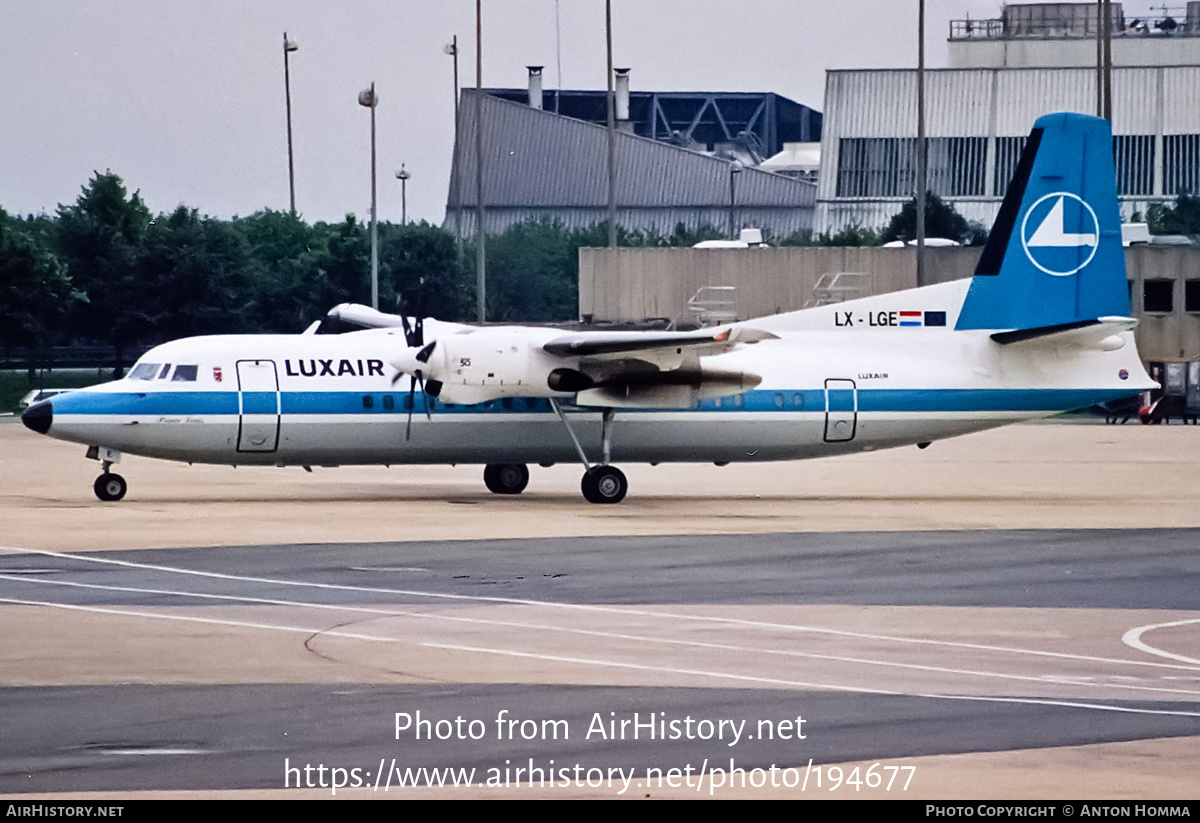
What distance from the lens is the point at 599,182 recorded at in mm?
106062

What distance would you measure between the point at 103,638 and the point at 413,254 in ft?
201

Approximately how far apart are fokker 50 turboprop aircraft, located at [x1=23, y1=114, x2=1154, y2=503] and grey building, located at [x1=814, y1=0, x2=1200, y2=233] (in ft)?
189

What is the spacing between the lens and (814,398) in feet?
95.5

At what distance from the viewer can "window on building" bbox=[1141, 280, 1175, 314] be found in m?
60.2

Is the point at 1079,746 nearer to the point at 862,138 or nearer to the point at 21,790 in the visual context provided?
the point at 21,790

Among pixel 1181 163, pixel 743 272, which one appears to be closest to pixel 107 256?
pixel 743 272

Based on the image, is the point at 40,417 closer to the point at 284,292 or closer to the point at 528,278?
the point at 284,292

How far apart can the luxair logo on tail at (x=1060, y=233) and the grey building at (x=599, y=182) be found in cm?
7349

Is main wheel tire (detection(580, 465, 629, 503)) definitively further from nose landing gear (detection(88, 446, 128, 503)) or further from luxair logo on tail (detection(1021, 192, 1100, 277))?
luxair logo on tail (detection(1021, 192, 1100, 277))

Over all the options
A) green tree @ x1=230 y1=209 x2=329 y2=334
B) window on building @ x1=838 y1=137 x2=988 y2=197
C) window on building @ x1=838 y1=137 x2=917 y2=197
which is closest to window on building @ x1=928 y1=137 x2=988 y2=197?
window on building @ x1=838 y1=137 x2=988 y2=197

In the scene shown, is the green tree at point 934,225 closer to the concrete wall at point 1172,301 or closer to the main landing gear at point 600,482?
Result: the concrete wall at point 1172,301

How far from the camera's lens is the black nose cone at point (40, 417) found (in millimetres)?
26578

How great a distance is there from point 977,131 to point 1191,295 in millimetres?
32035

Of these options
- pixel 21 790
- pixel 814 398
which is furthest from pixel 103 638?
→ pixel 814 398
